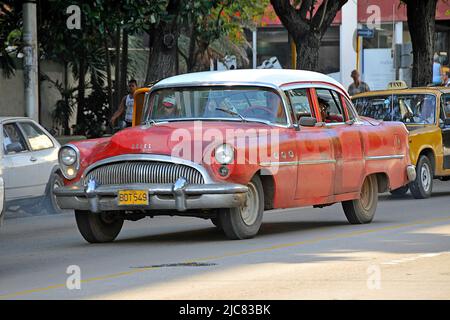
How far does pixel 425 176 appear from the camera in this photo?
66.6ft

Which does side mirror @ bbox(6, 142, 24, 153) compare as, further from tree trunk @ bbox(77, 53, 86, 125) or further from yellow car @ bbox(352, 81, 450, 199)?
tree trunk @ bbox(77, 53, 86, 125)

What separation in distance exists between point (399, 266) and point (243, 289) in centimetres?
193

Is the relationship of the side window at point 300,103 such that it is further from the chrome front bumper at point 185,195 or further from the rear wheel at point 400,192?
the rear wheel at point 400,192

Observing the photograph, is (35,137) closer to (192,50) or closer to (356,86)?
(356,86)

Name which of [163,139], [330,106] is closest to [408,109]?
[330,106]

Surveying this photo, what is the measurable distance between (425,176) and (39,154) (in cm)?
668

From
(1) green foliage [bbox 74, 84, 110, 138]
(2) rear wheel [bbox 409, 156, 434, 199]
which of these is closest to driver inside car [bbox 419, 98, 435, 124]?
(2) rear wheel [bbox 409, 156, 434, 199]

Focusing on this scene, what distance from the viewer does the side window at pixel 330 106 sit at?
1448 centimetres

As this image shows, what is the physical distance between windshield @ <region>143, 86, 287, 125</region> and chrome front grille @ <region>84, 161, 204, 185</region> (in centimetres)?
141
